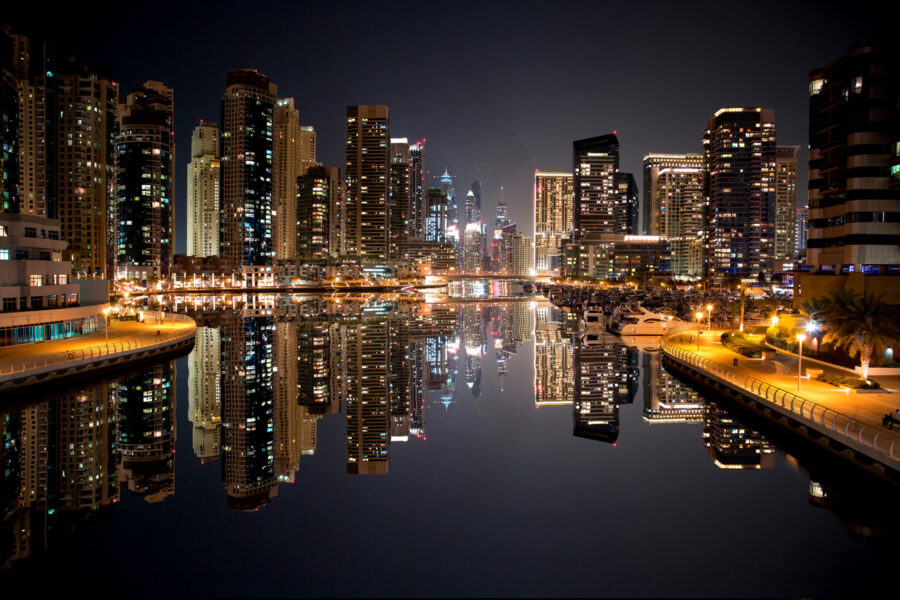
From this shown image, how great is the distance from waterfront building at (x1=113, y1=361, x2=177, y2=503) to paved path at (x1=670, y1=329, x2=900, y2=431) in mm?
22984

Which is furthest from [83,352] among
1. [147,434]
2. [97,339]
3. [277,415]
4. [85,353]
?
[277,415]

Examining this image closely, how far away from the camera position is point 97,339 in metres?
39.8

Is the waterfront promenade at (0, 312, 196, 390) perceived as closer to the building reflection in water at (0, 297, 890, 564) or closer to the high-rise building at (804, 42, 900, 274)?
the building reflection in water at (0, 297, 890, 564)

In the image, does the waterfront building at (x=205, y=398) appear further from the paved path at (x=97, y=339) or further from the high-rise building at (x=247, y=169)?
the high-rise building at (x=247, y=169)

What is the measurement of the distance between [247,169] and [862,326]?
185m

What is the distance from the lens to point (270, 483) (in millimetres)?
18734

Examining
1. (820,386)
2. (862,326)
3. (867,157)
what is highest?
(867,157)

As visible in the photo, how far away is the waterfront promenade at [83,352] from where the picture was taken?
91.2 feet

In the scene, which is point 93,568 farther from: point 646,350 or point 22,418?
point 646,350

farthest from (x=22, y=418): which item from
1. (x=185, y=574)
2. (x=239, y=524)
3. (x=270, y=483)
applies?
(x=185, y=574)

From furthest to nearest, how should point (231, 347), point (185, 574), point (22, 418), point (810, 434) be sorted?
point (231, 347) → point (22, 418) → point (810, 434) → point (185, 574)

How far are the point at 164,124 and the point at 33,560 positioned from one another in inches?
7087

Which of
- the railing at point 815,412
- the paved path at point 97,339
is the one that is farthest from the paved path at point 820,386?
the paved path at point 97,339

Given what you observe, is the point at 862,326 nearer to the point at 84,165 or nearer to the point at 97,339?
the point at 97,339
